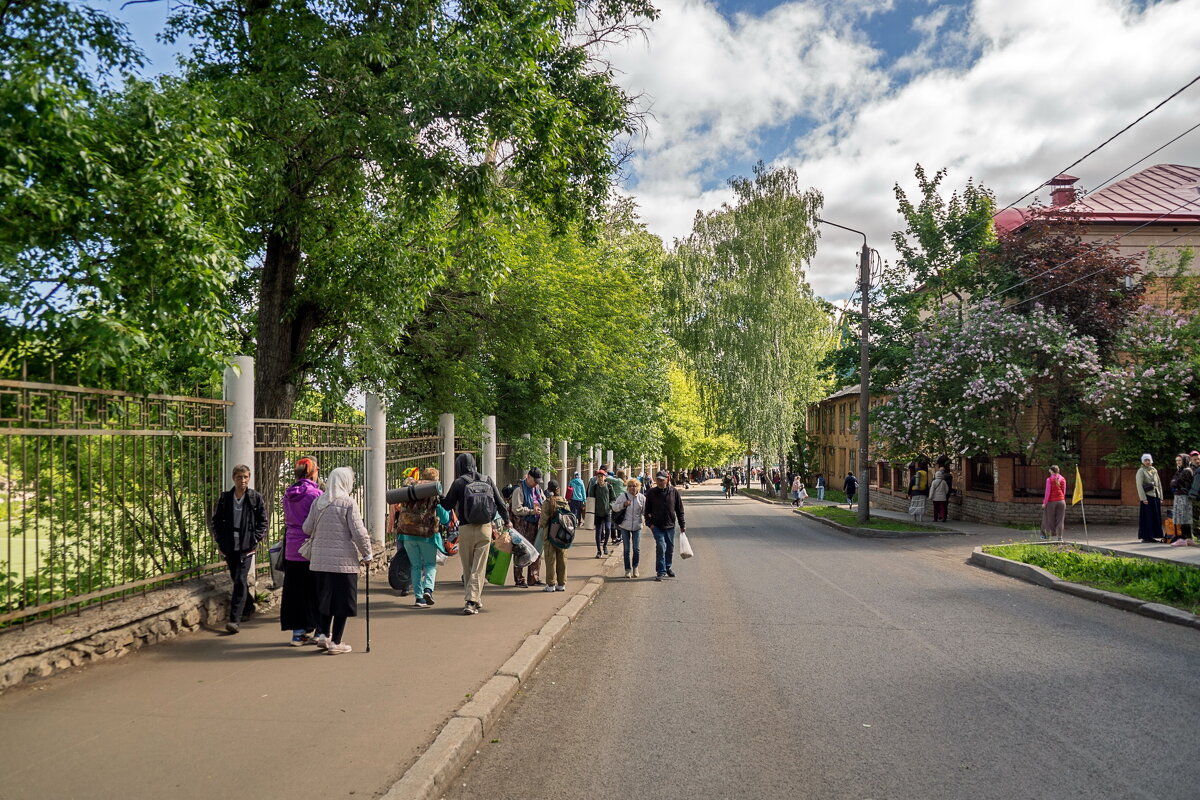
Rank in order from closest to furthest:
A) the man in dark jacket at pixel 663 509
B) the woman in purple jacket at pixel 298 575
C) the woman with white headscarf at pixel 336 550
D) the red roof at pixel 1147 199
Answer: the woman with white headscarf at pixel 336 550 → the woman in purple jacket at pixel 298 575 → the man in dark jacket at pixel 663 509 → the red roof at pixel 1147 199

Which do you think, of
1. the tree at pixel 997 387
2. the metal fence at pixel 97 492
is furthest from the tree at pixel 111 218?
the tree at pixel 997 387

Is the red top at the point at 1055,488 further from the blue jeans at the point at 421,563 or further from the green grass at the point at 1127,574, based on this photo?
the blue jeans at the point at 421,563

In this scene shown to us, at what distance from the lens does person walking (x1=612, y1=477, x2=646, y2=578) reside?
47.0 ft

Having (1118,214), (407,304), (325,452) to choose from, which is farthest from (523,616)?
(1118,214)

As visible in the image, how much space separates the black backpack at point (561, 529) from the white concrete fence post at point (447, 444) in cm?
456

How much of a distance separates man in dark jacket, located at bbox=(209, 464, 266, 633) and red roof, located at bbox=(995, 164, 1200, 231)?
3198 centimetres

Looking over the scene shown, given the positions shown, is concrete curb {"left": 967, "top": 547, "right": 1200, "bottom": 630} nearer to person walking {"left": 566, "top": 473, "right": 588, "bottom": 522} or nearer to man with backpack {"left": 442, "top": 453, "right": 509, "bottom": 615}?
man with backpack {"left": 442, "top": 453, "right": 509, "bottom": 615}

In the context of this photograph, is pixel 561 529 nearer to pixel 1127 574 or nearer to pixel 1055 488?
pixel 1127 574

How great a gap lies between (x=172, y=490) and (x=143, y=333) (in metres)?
1.85

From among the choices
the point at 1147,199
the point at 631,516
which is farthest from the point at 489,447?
the point at 1147,199

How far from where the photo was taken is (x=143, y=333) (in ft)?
23.4

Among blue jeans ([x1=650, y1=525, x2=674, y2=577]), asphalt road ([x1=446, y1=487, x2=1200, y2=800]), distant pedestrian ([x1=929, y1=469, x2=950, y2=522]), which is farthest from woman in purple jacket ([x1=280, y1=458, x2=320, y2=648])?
distant pedestrian ([x1=929, y1=469, x2=950, y2=522])

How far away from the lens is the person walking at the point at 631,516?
14.3 m

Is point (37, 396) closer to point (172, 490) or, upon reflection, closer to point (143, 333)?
point (143, 333)
